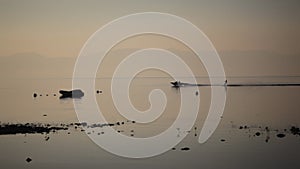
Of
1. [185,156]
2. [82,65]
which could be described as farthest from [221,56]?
[82,65]

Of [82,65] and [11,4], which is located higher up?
[11,4]

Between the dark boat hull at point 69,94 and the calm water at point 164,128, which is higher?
the dark boat hull at point 69,94

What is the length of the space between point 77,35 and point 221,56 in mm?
771

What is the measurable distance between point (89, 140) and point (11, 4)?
82cm

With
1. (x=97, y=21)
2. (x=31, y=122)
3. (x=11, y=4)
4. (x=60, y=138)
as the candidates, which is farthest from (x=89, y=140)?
(x=11, y=4)

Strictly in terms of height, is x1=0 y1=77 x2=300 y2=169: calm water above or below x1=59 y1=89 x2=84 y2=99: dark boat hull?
below

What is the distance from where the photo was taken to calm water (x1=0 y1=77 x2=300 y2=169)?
217cm

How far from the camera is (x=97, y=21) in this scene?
7.21ft

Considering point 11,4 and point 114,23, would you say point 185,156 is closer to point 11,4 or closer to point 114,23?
point 114,23

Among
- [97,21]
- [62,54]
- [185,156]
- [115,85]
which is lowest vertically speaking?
[185,156]

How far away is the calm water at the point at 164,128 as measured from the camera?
2.17 metres

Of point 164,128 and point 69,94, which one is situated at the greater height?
point 69,94

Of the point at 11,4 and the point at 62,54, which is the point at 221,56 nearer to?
the point at 62,54

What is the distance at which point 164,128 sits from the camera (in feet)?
7.18
